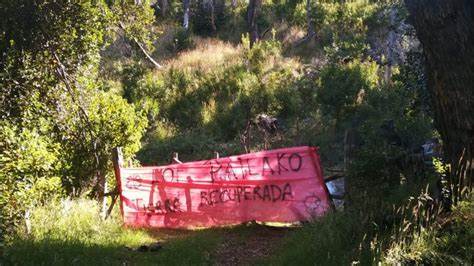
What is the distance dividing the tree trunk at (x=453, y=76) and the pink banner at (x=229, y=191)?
3088mm

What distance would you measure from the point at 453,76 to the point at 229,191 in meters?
4.45

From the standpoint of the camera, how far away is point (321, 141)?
55.8 ft

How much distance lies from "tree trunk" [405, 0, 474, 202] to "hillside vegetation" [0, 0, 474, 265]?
0.07 metres

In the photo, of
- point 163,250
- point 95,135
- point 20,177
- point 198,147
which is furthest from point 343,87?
point 20,177

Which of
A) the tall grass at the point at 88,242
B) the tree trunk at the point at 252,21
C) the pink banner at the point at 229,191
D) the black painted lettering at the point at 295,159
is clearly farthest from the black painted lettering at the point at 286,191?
the tree trunk at the point at 252,21

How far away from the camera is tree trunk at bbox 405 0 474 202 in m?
4.64

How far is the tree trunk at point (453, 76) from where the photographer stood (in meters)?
4.64

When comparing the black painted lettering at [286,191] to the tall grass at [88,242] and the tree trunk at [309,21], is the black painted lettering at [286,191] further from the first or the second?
the tree trunk at [309,21]

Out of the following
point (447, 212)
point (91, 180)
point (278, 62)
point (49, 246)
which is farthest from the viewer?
point (278, 62)

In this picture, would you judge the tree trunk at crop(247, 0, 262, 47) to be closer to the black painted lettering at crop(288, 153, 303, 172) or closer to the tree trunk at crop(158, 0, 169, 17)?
the tree trunk at crop(158, 0, 169, 17)

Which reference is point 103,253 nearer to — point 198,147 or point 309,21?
point 198,147

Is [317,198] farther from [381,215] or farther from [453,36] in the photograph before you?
[453,36]

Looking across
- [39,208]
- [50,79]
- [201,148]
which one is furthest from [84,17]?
[201,148]

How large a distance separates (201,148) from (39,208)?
10876mm
